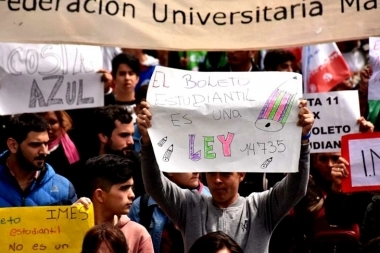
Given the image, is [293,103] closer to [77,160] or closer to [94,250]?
[94,250]

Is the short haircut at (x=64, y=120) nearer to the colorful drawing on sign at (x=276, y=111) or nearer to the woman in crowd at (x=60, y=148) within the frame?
the woman in crowd at (x=60, y=148)

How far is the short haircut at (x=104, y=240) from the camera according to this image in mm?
5672

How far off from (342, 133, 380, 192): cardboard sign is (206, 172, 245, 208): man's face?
0.81 meters

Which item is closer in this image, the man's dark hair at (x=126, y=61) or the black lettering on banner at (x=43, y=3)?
the black lettering on banner at (x=43, y=3)

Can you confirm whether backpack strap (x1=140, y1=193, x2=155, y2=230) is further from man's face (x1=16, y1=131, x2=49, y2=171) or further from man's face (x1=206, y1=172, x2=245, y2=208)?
man's face (x1=206, y1=172, x2=245, y2=208)

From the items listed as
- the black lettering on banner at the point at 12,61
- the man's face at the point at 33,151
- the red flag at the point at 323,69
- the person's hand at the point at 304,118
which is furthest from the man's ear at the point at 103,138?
the person's hand at the point at 304,118

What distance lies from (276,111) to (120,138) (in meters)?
2.77

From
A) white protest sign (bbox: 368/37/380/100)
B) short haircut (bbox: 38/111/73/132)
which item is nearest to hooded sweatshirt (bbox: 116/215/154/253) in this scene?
white protest sign (bbox: 368/37/380/100)

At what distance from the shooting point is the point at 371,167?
6.93 m

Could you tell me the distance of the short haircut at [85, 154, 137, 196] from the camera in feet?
22.9

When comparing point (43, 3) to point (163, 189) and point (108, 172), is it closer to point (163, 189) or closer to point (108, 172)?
point (108, 172)

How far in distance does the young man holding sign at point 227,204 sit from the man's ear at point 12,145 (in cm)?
177

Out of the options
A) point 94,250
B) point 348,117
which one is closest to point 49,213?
point 94,250

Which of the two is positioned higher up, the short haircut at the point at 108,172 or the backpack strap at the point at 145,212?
the short haircut at the point at 108,172
